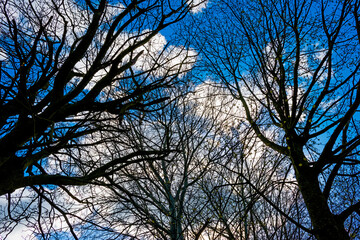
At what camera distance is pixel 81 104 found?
2281 millimetres

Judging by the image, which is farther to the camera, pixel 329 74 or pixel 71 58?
pixel 329 74

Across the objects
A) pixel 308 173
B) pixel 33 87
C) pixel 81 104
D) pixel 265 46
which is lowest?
pixel 308 173

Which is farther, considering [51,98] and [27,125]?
[51,98]

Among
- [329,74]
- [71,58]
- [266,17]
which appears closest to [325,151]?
[329,74]

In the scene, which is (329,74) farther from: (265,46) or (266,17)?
(266,17)

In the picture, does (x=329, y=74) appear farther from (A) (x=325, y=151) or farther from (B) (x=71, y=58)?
(B) (x=71, y=58)

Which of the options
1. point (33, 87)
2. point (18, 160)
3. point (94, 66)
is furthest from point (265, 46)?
point (18, 160)

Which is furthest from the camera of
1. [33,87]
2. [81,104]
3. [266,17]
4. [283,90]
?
[266,17]

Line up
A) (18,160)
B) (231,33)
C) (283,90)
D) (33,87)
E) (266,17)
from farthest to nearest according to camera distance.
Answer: (231,33) → (266,17) → (283,90) → (33,87) → (18,160)

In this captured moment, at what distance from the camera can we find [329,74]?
2383mm

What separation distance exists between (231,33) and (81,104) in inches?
127

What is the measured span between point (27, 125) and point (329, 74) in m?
3.41

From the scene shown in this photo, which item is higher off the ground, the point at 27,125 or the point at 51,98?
the point at 51,98

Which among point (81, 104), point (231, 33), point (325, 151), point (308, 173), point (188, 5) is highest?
point (231, 33)
